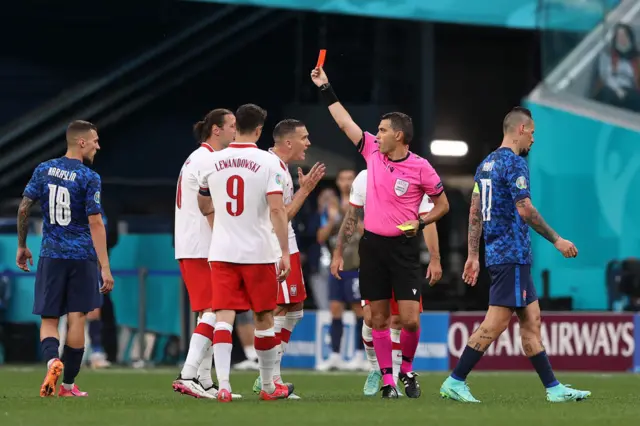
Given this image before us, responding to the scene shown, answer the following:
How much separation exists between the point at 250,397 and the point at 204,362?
46 centimetres

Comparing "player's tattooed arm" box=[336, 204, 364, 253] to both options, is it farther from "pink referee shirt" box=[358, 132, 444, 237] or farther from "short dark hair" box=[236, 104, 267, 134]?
"short dark hair" box=[236, 104, 267, 134]

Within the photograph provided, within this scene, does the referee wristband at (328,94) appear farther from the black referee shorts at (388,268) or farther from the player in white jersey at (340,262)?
the black referee shorts at (388,268)

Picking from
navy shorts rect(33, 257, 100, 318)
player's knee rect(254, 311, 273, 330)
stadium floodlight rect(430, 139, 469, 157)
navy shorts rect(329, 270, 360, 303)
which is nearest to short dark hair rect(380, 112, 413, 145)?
player's knee rect(254, 311, 273, 330)

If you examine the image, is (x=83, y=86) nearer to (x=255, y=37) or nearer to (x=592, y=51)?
(x=255, y=37)

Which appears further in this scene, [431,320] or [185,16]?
[185,16]

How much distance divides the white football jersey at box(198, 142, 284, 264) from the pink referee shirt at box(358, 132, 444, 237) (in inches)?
50.8

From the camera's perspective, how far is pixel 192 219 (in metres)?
11.6

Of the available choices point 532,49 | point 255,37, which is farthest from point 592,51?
point 255,37

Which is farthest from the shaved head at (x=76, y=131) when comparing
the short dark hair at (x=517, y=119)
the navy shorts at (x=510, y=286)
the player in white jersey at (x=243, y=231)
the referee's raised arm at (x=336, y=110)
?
the navy shorts at (x=510, y=286)

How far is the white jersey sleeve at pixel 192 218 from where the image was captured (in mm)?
11578

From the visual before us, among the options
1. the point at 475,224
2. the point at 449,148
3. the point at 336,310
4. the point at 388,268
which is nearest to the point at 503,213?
the point at 475,224

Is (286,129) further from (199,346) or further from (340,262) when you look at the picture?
(199,346)

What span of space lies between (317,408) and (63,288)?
9.12ft

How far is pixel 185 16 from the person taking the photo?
25.4 metres
